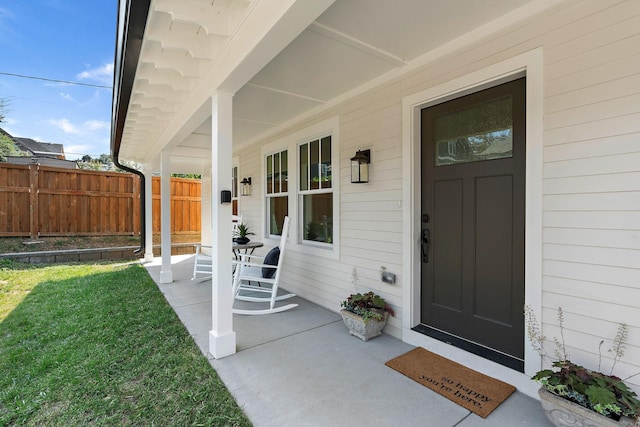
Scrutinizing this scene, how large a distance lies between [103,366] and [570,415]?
3117 mm

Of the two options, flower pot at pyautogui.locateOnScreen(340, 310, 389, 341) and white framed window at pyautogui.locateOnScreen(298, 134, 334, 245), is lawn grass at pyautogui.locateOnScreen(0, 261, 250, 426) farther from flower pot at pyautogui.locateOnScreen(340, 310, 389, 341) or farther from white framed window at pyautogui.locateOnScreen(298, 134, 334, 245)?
white framed window at pyautogui.locateOnScreen(298, 134, 334, 245)

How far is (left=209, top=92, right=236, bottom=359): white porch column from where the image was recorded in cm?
252

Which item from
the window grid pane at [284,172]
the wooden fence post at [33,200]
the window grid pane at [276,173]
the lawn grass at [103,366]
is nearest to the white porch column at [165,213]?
the lawn grass at [103,366]

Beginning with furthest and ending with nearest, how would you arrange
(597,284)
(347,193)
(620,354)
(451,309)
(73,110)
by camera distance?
(73,110) → (347,193) → (451,309) → (597,284) → (620,354)

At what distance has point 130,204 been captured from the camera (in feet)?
27.5

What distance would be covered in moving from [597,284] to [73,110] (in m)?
23.6

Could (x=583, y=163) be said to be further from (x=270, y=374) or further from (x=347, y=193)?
(x=270, y=374)

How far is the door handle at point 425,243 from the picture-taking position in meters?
2.75

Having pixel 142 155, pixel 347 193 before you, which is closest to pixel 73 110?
pixel 142 155

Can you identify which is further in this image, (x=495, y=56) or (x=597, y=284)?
(x=495, y=56)

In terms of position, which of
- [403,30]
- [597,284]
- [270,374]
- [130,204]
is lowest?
[270,374]

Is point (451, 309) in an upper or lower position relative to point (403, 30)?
lower

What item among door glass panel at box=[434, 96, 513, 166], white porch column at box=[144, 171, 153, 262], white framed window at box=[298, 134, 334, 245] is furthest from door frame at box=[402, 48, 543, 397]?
white porch column at box=[144, 171, 153, 262]

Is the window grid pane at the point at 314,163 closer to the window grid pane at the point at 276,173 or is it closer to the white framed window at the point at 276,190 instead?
the white framed window at the point at 276,190
